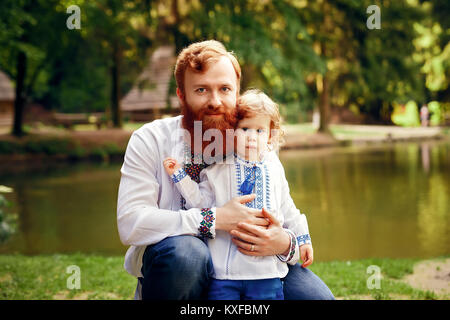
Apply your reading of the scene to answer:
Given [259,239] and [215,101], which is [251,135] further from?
[259,239]

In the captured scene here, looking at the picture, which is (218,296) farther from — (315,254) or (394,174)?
(394,174)

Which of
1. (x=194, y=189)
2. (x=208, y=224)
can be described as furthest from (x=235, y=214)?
(x=194, y=189)

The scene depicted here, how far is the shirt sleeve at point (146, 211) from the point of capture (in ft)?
8.19

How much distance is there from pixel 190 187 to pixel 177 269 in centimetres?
42

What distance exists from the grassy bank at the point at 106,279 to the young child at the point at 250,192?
201 centimetres

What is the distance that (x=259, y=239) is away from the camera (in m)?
2.46

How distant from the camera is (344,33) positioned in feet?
69.3

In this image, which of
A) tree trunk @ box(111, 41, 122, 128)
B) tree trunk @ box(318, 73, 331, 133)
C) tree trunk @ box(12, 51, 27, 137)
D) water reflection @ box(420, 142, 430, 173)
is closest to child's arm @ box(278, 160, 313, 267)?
Result: water reflection @ box(420, 142, 430, 173)

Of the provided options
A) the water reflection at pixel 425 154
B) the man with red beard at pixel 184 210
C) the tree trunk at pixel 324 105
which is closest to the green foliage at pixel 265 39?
the tree trunk at pixel 324 105

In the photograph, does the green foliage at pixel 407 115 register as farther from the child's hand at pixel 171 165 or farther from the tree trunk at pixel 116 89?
the child's hand at pixel 171 165

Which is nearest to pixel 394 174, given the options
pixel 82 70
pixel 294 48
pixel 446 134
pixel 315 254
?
pixel 294 48

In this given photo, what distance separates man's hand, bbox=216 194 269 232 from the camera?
2475mm

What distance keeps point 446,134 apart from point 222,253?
24262 millimetres

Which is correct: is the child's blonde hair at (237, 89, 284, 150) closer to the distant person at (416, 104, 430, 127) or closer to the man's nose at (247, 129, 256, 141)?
the man's nose at (247, 129, 256, 141)
